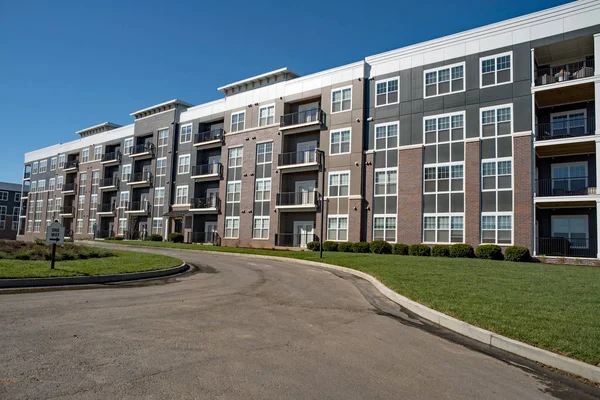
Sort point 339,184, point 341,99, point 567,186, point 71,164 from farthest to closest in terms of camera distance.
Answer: point 71,164
point 341,99
point 339,184
point 567,186

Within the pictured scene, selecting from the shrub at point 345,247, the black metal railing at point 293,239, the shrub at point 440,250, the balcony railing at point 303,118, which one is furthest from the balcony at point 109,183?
the shrub at point 440,250

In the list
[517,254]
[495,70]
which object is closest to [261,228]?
[517,254]

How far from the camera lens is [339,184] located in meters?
34.1

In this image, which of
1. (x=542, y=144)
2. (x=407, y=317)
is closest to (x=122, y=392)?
(x=407, y=317)

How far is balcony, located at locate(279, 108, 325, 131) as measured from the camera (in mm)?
35875

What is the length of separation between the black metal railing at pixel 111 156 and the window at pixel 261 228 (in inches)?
1079

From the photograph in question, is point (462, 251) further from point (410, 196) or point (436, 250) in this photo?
point (410, 196)

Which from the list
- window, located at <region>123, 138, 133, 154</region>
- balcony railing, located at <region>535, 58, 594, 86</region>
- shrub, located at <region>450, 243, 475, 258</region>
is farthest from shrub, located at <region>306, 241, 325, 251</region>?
window, located at <region>123, 138, 133, 154</region>

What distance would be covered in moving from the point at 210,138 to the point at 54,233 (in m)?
A: 32.3

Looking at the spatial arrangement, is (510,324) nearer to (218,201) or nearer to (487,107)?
(487,107)

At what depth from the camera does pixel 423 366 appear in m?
5.84

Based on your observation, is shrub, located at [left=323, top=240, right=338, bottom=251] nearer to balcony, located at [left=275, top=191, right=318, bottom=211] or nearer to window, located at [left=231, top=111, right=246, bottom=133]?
balcony, located at [left=275, top=191, right=318, bottom=211]

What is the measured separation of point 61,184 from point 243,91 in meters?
41.3

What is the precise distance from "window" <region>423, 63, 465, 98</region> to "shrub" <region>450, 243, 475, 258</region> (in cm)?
1098
